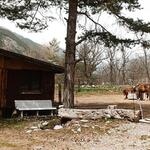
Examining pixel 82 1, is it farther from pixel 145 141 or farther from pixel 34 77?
pixel 145 141

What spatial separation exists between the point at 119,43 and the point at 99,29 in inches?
52.7

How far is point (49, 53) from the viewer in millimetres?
72375

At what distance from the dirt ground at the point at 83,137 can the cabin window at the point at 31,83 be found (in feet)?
17.0

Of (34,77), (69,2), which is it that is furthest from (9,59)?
(69,2)

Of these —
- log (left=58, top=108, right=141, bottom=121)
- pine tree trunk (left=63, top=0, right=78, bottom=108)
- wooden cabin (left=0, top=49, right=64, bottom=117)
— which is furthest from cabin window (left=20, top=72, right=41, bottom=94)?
log (left=58, top=108, right=141, bottom=121)

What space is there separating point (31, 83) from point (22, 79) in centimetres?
66

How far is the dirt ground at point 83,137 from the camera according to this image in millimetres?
11789

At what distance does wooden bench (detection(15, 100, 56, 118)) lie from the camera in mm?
20031

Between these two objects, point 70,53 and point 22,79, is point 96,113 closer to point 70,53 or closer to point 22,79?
point 70,53

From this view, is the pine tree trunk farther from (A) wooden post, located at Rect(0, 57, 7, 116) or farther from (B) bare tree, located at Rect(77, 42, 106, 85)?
(B) bare tree, located at Rect(77, 42, 106, 85)

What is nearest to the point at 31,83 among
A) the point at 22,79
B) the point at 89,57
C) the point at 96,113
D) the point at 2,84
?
the point at 22,79

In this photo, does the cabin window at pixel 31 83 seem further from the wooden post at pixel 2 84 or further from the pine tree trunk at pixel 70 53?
the pine tree trunk at pixel 70 53

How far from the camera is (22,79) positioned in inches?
833

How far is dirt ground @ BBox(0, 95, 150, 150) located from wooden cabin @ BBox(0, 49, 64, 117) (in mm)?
4665
